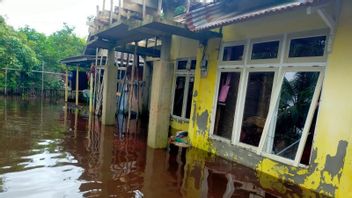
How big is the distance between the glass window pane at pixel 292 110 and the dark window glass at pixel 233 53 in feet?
4.56

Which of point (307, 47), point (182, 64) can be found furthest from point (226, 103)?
point (182, 64)

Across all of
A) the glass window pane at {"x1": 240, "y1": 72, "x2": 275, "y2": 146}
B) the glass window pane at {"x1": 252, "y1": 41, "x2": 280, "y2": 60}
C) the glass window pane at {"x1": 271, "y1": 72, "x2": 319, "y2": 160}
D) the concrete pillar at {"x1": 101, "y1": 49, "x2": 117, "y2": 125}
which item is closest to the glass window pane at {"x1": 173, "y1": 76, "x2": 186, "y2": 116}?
the concrete pillar at {"x1": 101, "y1": 49, "x2": 117, "y2": 125}

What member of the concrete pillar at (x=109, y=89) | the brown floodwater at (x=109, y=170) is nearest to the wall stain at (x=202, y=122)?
the brown floodwater at (x=109, y=170)

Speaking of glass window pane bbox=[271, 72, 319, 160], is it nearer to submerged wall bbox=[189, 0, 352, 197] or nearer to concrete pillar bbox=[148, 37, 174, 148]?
submerged wall bbox=[189, 0, 352, 197]

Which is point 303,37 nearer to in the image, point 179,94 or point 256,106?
point 256,106

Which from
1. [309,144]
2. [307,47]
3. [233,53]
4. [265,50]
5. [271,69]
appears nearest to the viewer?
[309,144]

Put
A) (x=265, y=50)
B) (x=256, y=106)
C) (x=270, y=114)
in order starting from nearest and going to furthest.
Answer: (x=270, y=114) → (x=265, y=50) → (x=256, y=106)

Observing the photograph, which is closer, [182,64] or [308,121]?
[308,121]

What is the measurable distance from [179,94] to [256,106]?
414cm

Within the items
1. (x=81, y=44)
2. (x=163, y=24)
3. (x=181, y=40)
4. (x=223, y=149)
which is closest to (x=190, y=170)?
(x=223, y=149)

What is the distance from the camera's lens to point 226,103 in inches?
254

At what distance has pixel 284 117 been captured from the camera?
17.1 feet

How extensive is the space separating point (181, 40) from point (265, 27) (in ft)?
13.9

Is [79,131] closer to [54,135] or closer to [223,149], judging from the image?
[54,135]
